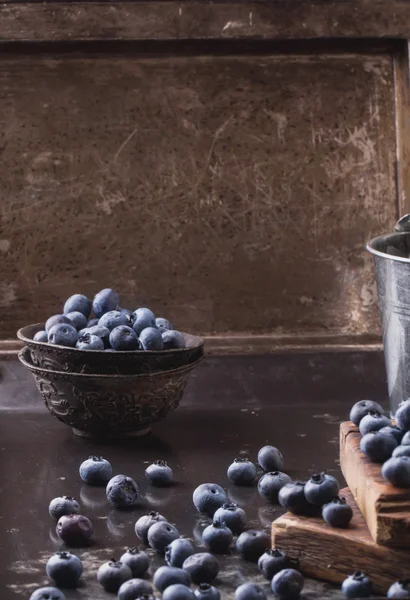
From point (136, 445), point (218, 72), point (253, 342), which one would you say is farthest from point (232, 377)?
point (218, 72)

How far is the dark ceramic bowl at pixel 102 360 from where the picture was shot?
2.06 meters

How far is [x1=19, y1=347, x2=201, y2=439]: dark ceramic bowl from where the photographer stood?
6.82ft

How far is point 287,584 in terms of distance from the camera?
1.41 meters

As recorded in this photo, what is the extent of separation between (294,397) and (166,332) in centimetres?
52

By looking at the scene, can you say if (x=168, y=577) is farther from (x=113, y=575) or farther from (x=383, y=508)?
(x=383, y=508)

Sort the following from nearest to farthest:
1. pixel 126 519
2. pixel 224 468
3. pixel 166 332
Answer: pixel 126 519, pixel 224 468, pixel 166 332

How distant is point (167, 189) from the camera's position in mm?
2625

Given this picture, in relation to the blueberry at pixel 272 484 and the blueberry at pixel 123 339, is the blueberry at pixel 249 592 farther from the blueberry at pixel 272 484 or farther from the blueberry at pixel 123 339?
the blueberry at pixel 123 339

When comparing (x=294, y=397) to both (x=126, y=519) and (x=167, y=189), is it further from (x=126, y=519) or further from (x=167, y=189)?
(x=126, y=519)

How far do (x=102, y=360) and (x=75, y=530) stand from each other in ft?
1.63

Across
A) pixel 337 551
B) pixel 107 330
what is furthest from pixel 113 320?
pixel 337 551

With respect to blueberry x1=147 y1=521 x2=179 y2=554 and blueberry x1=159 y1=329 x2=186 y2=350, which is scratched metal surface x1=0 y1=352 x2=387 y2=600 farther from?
blueberry x1=159 y1=329 x2=186 y2=350

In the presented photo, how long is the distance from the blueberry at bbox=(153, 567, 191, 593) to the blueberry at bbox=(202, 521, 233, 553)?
0.54 feet

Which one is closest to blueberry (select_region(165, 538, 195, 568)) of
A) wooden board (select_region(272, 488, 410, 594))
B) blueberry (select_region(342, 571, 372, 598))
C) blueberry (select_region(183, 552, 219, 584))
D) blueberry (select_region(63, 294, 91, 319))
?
blueberry (select_region(183, 552, 219, 584))
